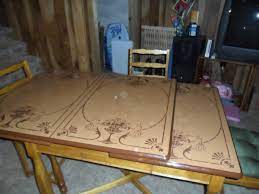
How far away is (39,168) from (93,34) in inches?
92.8

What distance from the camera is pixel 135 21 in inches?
128

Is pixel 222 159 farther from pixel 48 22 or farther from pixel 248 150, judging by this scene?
pixel 48 22

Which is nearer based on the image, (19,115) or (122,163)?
(122,163)

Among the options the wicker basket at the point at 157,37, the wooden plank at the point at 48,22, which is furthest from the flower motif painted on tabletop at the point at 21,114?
the wicker basket at the point at 157,37

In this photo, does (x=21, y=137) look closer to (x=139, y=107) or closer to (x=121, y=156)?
(x=121, y=156)

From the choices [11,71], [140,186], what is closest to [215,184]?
[140,186]

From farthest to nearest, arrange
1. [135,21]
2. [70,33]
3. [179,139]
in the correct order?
[135,21] < [70,33] < [179,139]

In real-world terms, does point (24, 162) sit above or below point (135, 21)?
below

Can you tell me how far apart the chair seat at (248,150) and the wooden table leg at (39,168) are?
1.22 metres

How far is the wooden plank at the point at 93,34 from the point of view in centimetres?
281

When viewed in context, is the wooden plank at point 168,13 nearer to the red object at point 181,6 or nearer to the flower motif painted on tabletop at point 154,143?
the red object at point 181,6

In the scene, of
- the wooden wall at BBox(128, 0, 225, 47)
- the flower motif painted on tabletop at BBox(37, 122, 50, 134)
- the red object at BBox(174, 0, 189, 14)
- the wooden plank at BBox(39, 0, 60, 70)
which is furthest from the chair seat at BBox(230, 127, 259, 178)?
the wooden plank at BBox(39, 0, 60, 70)

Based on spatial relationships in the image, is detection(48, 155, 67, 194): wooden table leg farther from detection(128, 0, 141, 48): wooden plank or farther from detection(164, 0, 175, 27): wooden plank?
detection(164, 0, 175, 27): wooden plank

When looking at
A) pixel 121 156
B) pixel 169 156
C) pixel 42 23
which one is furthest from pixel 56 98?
pixel 42 23
